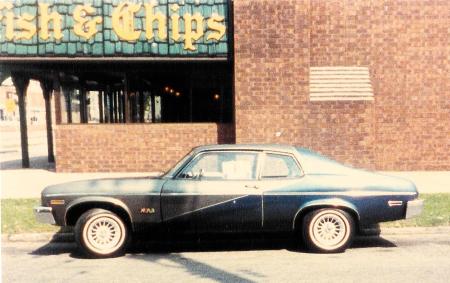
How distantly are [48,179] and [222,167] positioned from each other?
772 cm

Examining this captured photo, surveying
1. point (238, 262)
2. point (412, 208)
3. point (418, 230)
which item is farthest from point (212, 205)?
point (418, 230)

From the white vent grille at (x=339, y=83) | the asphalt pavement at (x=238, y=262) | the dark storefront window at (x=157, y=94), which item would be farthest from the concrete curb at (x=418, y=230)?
the dark storefront window at (x=157, y=94)

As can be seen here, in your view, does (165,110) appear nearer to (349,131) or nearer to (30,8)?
(30,8)

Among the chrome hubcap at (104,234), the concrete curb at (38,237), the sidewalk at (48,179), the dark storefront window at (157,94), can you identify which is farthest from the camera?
the dark storefront window at (157,94)

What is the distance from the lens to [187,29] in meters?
12.2

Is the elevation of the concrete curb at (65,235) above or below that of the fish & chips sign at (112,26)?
below

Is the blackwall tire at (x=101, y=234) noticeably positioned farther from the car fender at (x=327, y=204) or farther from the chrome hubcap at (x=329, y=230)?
the chrome hubcap at (x=329, y=230)

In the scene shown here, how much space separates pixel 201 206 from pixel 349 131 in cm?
763

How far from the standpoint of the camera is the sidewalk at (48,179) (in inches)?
378

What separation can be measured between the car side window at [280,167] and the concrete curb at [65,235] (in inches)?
76.9

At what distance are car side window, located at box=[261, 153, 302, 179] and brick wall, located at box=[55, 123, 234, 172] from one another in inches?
279

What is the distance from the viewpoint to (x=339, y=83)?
12055mm

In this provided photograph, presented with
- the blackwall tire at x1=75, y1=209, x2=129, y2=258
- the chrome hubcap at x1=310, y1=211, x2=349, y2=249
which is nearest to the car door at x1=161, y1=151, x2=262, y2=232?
the blackwall tire at x1=75, y1=209, x2=129, y2=258

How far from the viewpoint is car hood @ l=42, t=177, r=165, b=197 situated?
5.45 m
